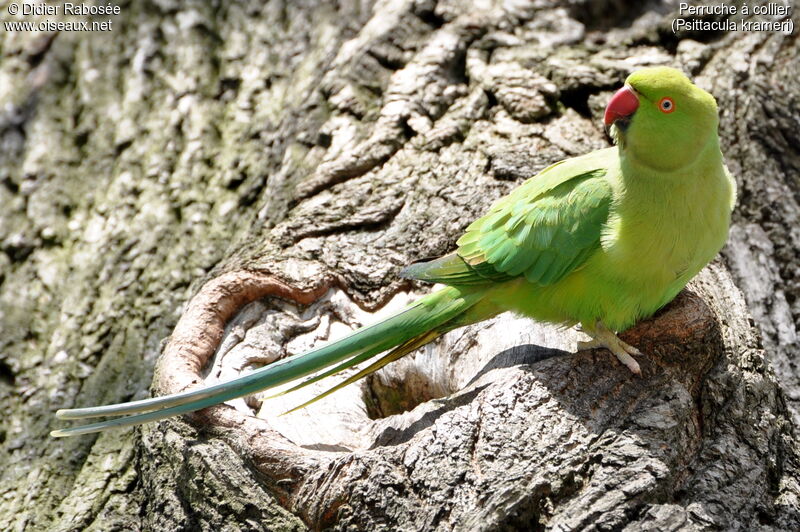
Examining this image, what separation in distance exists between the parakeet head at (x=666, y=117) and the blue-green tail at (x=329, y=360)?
0.91 metres

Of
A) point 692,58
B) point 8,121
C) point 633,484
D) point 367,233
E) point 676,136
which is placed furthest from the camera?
point 8,121

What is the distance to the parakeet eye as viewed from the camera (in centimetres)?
312

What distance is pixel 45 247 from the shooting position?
15.0 feet

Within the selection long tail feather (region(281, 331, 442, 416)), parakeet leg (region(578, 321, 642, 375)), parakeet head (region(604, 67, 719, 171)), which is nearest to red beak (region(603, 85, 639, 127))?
parakeet head (region(604, 67, 719, 171))

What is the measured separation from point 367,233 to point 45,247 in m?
2.06

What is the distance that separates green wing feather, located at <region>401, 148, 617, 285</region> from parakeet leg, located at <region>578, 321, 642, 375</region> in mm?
262

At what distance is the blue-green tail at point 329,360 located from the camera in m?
2.86

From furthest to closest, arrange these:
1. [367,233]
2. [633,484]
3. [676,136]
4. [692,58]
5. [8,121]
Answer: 1. [8,121]
2. [692,58]
3. [367,233]
4. [676,136]
5. [633,484]

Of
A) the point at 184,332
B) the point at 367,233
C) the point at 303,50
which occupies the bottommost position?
the point at 184,332

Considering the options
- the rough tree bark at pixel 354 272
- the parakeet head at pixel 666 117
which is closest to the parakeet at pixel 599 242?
the parakeet head at pixel 666 117

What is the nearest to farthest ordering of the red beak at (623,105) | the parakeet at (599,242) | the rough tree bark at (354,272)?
the rough tree bark at (354,272), the parakeet at (599,242), the red beak at (623,105)

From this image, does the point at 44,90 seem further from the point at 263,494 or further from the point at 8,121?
the point at 263,494

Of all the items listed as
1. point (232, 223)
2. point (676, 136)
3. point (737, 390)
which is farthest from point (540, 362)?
point (232, 223)

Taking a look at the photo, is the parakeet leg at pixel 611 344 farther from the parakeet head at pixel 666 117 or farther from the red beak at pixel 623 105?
the red beak at pixel 623 105
